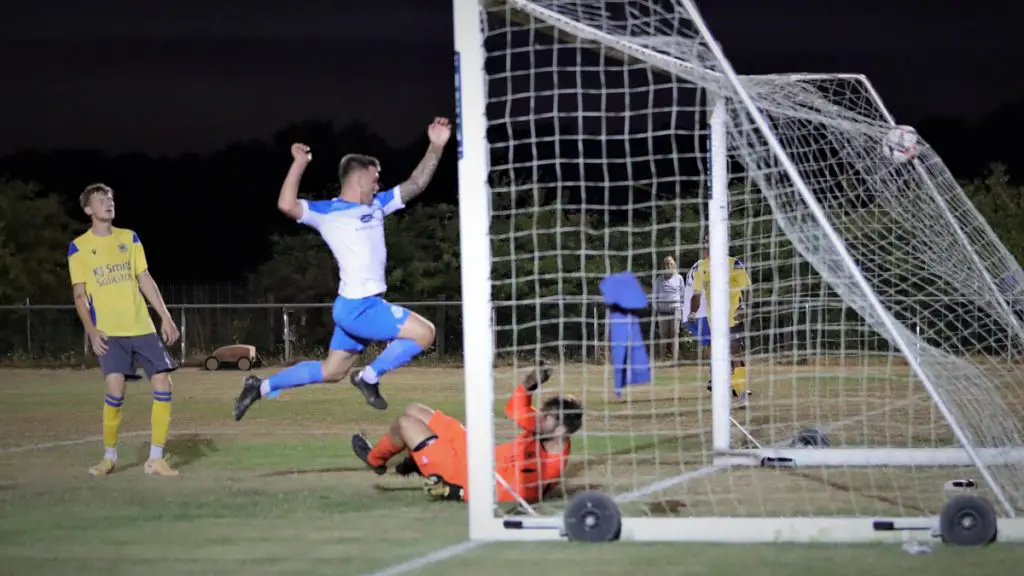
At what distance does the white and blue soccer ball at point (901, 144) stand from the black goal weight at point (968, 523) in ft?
11.2

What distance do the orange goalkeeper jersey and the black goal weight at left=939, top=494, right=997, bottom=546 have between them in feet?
7.06

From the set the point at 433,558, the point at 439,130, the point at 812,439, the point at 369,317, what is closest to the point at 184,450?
the point at 369,317

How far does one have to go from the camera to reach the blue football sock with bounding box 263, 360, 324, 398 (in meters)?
9.52

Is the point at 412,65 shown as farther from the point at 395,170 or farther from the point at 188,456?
the point at 188,456

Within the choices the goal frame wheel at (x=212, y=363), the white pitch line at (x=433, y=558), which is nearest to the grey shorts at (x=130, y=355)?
the white pitch line at (x=433, y=558)

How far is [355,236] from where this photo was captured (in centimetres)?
931

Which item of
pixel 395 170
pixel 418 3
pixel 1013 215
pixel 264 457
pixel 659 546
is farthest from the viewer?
pixel 395 170

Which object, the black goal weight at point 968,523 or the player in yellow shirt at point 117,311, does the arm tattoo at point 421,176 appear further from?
the black goal weight at point 968,523

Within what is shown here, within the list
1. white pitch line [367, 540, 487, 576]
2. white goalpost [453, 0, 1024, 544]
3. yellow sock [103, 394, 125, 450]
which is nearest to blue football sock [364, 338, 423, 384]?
white goalpost [453, 0, 1024, 544]

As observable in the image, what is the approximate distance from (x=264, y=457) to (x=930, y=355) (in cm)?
534

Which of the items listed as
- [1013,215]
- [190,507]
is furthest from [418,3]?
[190,507]

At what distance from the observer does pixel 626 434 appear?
1179 cm

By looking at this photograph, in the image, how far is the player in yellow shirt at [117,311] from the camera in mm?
9641

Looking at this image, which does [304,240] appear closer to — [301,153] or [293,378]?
[293,378]
